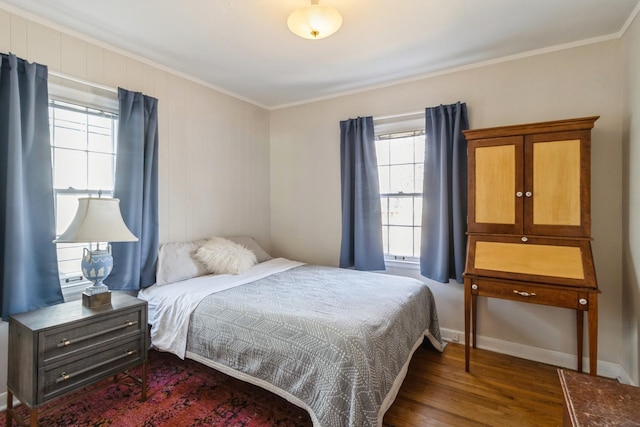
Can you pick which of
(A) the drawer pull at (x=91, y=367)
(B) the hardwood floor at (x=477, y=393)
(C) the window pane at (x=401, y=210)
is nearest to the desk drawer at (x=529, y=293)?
(B) the hardwood floor at (x=477, y=393)

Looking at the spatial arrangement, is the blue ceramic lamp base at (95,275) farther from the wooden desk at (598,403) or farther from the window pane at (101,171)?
the wooden desk at (598,403)

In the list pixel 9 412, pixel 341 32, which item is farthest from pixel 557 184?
pixel 9 412

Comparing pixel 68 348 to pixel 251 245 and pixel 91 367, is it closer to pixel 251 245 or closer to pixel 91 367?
pixel 91 367

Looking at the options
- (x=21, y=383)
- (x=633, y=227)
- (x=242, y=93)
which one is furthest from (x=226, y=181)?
(x=633, y=227)

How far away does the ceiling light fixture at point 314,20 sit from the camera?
1.80m

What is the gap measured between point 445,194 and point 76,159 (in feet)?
10.0

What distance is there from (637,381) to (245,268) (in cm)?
297

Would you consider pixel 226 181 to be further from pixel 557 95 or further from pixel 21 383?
pixel 557 95

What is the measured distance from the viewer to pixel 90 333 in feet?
5.91

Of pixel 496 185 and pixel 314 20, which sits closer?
pixel 314 20

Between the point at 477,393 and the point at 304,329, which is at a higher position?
the point at 304,329

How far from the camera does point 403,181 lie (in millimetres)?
3293

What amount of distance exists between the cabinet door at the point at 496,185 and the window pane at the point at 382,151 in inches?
40.2

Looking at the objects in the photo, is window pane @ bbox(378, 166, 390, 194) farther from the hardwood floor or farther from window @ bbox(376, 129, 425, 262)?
the hardwood floor
